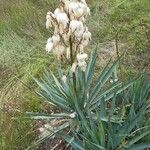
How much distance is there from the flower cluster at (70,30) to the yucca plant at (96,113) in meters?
0.38

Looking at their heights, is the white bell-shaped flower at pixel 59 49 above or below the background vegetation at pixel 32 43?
above

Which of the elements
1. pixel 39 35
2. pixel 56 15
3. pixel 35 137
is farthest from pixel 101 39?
pixel 56 15

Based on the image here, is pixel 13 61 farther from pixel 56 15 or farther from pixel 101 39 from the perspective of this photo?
pixel 56 15

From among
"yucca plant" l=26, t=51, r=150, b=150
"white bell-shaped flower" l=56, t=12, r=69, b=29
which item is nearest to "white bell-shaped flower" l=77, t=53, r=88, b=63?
"white bell-shaped flower" l=56, t=12, r=69, b=29

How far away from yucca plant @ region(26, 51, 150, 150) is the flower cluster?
38 centimetres

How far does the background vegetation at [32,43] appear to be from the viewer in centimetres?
490

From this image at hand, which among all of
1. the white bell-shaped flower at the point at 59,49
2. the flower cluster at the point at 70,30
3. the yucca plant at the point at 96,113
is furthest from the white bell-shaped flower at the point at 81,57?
the yucca plant at the point at 96,113

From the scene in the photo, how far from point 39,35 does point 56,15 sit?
2540 millimetres

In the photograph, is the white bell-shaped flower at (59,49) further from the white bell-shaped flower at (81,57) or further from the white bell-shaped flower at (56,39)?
the white bell-shaped flower at (81,57)

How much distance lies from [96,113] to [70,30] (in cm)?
71

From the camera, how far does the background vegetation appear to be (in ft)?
16.1

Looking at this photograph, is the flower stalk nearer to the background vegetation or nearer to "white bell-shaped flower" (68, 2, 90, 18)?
A: "white bell-shaped flower" (68, 2, 90, 18)

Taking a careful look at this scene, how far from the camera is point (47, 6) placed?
7277 mm

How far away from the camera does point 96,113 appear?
4160mm
